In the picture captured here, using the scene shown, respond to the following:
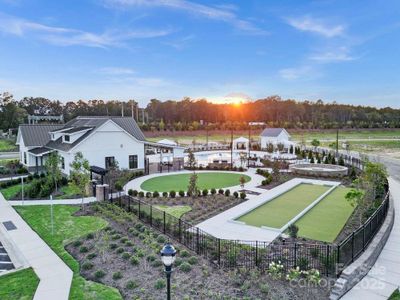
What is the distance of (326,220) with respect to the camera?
46.9 ft

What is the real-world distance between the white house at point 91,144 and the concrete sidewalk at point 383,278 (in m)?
21.7

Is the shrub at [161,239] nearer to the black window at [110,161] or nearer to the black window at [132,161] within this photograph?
the black window at [110,161]

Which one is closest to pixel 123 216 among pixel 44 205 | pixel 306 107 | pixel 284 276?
pixel 44 205

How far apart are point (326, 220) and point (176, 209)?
24.9 feet

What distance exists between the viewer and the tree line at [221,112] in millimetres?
85625

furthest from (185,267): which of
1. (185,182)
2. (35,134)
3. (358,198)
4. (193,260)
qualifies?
(35,134)

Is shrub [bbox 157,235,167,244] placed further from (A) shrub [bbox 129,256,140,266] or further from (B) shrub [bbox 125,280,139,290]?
(B) shrub [bbox 125,280,139,290]

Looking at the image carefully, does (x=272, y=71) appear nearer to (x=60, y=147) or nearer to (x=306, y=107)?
(x=60, y=147)

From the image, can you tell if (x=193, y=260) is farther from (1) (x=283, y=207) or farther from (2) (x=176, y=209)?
(1) (x=283, y=207)

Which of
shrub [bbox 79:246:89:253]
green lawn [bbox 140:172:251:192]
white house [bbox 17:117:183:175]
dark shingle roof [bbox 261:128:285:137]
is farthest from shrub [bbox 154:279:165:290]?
dark shingle roof [bbox 261:128:285:137]

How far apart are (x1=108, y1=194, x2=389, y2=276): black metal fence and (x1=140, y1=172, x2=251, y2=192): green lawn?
972 cm

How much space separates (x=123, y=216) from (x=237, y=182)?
38.6 ft

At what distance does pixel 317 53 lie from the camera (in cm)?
3022

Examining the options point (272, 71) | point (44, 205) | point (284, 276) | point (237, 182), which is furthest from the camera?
point (272, 71)
